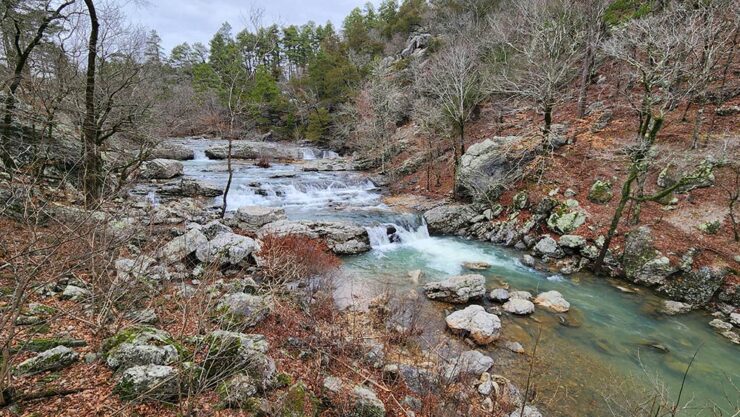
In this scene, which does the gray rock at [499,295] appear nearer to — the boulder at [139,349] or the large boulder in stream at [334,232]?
the large boulder in stream at [334,232]

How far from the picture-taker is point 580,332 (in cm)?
789

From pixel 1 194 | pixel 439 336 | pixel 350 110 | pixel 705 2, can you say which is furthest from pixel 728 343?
pixel 350 110

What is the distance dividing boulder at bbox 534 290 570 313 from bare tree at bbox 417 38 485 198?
8758 millimetres

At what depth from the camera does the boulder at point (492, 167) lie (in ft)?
51.4

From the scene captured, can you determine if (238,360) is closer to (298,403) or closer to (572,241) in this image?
(298,403)

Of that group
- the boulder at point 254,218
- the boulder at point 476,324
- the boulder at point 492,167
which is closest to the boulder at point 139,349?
the boulder at point 476,324

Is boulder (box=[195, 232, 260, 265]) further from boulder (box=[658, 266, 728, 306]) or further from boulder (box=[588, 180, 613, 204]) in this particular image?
boulder (box=[588, 180, 613, 204])

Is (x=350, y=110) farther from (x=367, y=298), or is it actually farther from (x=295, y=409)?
(x=295, y=409)

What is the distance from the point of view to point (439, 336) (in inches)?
290

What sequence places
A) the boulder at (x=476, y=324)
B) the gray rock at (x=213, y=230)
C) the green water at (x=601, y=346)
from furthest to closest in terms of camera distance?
the gray rock at (x=213, y=230) → the boulder at (x=476, y=324) → the green water at (x=601, y=346)

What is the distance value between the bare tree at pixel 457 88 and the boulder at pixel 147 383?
15.5 m

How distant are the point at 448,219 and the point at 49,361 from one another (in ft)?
44.2

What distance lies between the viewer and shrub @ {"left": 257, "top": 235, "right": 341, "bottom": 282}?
8094 millimetres

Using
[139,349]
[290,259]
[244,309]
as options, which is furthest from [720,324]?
[139,349]
